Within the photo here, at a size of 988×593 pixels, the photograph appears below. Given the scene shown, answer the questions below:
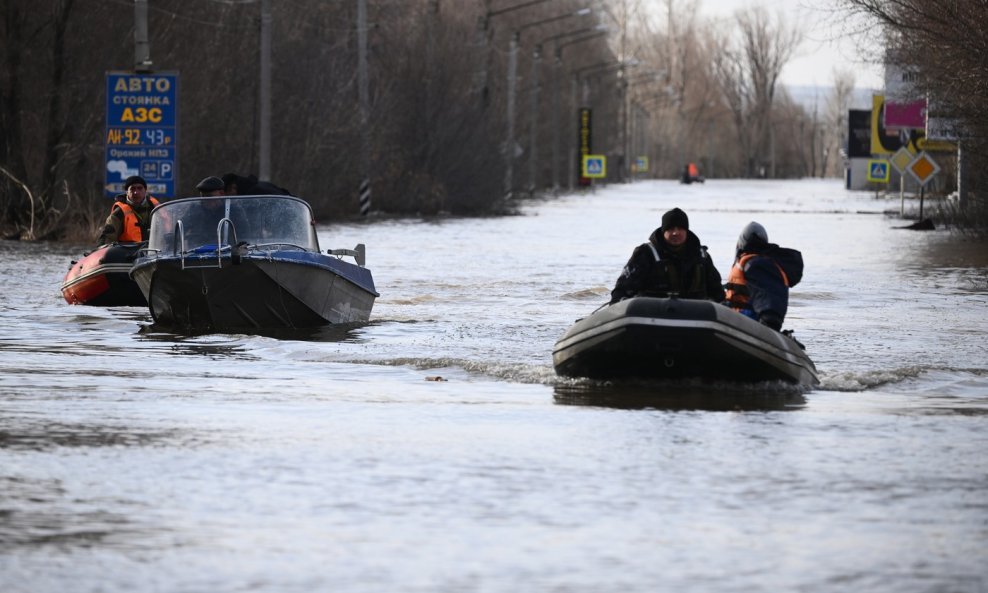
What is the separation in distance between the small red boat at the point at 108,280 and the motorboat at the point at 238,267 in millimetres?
2432

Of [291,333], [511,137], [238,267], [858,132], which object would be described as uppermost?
[858,132]

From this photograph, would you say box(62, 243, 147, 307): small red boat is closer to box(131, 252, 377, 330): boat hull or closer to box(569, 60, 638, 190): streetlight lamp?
box(131, 252, 377, 330): boat hull

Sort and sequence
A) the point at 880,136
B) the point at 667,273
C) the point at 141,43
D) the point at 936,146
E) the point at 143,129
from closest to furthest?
the point at 667,273, the point at 143,129, the point at 141,43, the point at 936,146, the point at 880,136

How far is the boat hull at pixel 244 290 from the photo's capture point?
20.6m

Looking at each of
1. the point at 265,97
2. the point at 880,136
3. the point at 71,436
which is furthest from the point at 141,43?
the point at 880,136

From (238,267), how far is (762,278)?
6436 millimetres

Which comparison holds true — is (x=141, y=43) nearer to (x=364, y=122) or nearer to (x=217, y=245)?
(x=217, y=245)

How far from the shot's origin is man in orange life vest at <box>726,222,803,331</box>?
15922mm

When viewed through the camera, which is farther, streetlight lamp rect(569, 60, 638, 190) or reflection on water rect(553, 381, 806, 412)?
streetlight lamp rect(569, 60, 638, 190)

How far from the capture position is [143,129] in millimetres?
37312

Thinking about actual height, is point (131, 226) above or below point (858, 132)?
below

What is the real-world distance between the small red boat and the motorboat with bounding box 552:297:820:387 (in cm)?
963

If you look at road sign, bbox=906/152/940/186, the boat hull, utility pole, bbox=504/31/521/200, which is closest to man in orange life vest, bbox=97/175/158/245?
the boat hull

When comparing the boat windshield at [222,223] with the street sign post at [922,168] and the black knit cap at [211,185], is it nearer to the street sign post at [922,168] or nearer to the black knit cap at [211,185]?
the black knit cap at [211,185]
